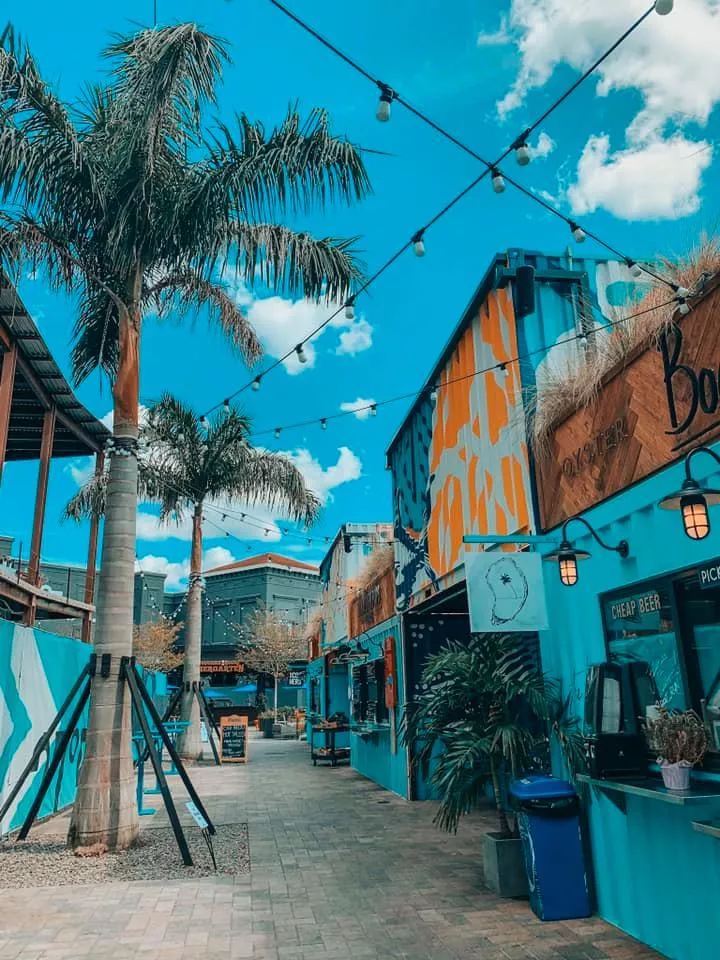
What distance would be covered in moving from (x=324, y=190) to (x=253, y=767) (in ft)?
41.7

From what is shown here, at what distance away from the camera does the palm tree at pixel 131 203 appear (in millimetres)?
7609

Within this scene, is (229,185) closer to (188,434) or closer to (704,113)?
(704,113)

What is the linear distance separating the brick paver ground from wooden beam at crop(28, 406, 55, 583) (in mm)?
9929

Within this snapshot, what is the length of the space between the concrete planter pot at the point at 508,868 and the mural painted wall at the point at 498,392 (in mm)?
2615

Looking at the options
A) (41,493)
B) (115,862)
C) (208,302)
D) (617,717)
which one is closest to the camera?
(617,717)

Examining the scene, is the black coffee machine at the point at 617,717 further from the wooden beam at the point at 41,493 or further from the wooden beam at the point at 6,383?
the wooden beam at the point at 41,493

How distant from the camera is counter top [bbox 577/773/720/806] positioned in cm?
384

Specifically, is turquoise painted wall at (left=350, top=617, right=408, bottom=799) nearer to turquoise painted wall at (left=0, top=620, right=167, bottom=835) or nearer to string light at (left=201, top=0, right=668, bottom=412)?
turquoise painted wall at (left=0, top=620, right=167, bottom=835)

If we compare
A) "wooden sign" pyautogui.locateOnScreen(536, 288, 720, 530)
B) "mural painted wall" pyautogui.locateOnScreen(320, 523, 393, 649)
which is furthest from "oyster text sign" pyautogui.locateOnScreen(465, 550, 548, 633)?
"mural painted wall" pyautogui.locateOnScreen(320, 523, 393, 649)

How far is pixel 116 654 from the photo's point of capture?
25.9 feet

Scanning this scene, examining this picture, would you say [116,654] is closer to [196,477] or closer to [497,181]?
[497,181]

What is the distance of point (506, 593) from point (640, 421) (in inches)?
70.2

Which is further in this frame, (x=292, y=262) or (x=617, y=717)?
(x=292, y=262)

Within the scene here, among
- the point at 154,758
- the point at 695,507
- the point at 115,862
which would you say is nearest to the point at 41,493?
the point at 154,758
